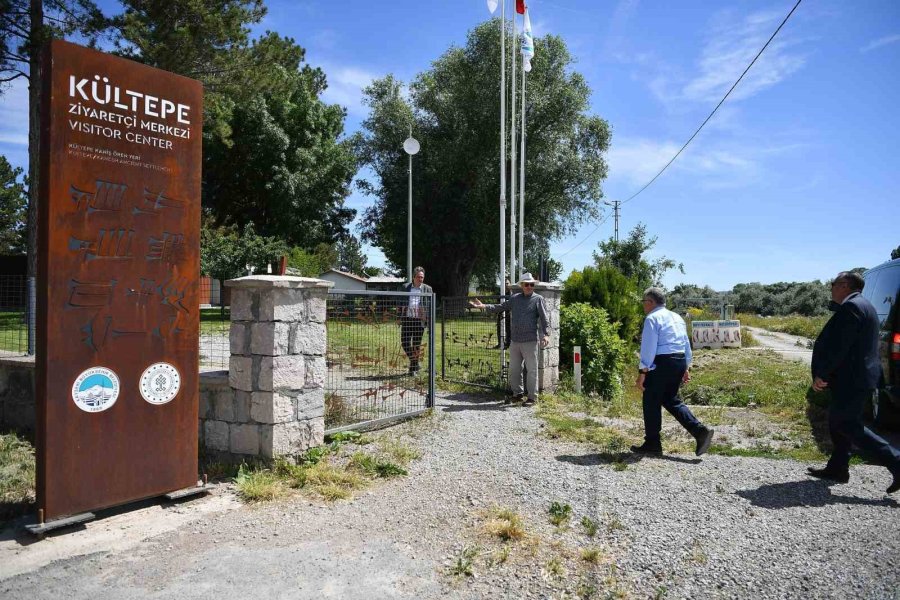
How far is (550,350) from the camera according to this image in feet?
32.8

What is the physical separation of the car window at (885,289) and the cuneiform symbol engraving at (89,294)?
27.0 feet

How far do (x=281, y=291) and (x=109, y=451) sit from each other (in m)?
1.87

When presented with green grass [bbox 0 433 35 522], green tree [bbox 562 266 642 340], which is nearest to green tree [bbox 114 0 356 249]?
green tree [bbox 562 266 642 340]

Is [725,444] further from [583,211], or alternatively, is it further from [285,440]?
[583,211]

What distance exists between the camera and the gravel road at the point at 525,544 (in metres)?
3.53

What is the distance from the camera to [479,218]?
30922 mm

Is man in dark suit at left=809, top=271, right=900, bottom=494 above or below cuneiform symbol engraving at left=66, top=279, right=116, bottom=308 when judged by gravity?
below

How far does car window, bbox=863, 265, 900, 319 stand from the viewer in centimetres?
750

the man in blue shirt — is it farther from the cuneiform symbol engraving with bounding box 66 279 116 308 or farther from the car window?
the cuneiform symbol engraving with bounding box 66 279 116 308

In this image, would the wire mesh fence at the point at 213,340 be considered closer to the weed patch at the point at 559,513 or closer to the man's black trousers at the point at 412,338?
the man's black trousers at the point at 412,338

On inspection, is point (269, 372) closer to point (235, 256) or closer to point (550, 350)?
point (550, 350)

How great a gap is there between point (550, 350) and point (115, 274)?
6952 millimetres

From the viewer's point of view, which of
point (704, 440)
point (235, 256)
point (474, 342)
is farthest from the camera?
point (235, 256)

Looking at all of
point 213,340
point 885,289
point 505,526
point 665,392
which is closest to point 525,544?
point 505,526
